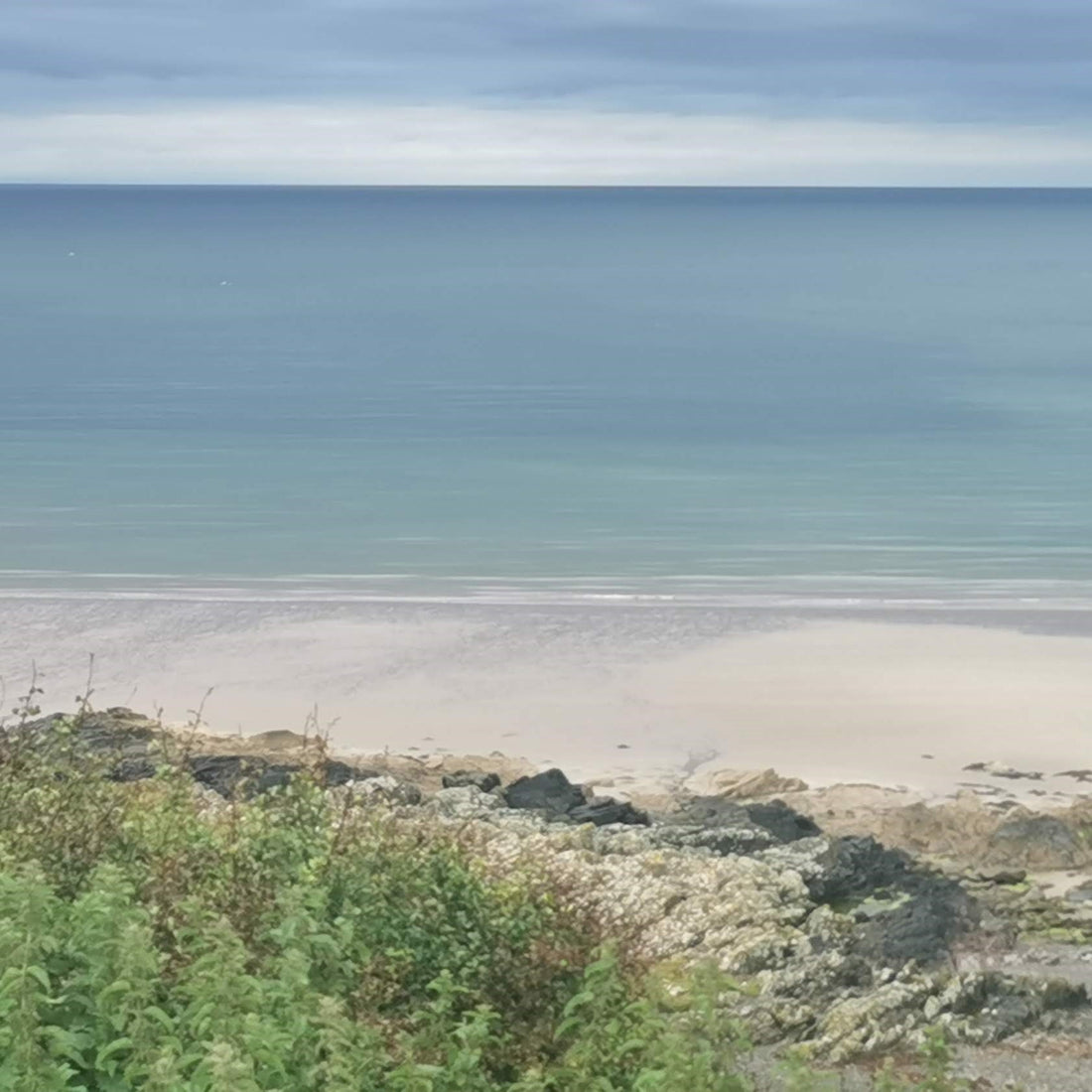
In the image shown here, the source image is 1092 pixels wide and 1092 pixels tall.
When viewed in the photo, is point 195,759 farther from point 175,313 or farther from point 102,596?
point 175,313

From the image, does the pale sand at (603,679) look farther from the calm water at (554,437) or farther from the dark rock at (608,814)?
the calm water at (554,437)

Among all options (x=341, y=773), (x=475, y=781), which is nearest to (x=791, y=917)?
(x=475, y=781)

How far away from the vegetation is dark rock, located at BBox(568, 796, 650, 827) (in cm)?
323

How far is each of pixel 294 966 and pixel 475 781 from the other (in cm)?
778

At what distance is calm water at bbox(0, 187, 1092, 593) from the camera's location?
96.5 ft

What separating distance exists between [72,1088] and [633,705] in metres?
12.6

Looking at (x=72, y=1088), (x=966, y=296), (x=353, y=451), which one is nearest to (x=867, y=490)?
(x=353, y=451)

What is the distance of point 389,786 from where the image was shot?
1301 cm

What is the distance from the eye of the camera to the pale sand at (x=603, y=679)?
55.8 feet

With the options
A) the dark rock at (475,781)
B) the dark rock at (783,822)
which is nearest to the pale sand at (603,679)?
the dark rock at (475,781)

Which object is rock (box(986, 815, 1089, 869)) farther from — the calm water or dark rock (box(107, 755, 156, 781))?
the calm water

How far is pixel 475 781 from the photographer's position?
14344 mm

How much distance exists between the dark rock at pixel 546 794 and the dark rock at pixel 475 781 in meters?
0.17

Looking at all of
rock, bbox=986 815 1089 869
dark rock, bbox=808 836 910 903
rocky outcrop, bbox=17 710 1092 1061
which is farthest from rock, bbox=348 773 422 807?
rock, bbox=986 815 1089 869
